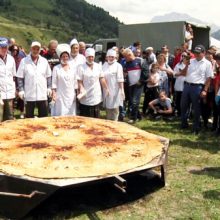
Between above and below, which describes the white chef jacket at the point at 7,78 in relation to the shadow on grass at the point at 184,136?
above

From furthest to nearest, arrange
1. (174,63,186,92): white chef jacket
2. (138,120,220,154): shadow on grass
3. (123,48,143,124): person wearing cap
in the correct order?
(174,63,186,92): white chef jacket → (123,48,143,124): person wearing cap → (138,120,220,154): shadow on grass

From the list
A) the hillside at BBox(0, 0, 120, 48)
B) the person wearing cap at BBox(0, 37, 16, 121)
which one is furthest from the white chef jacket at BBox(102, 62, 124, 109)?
the hillside at BBox(0, 0, 120, 48)

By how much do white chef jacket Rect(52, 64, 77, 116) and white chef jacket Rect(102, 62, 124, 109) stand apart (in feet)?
3.35

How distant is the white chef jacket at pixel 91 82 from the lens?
A: 7.54 meters

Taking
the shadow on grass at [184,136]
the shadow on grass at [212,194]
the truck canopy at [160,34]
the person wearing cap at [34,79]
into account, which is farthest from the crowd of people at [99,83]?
the truck canopy at [160,34]

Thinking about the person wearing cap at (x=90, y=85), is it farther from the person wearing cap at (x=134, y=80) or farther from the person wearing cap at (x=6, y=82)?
the person wearing cap at (x=134, y=80)

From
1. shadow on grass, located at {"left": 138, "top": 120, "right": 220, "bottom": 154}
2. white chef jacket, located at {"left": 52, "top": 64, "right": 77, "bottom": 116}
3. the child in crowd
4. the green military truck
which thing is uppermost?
the green military truck

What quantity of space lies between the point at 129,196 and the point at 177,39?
36.1 feet

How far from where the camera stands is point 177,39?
15500 millimetres

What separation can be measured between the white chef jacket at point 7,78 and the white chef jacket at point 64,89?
29.2 inches

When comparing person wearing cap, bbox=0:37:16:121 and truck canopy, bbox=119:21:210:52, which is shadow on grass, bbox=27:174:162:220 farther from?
truck canopy, bbox=119:21:210:52

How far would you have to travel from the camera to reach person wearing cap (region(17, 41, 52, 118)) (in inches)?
283

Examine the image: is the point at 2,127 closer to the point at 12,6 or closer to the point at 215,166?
the point at 215,166

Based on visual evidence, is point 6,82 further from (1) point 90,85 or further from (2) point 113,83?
(2) point 113,83
